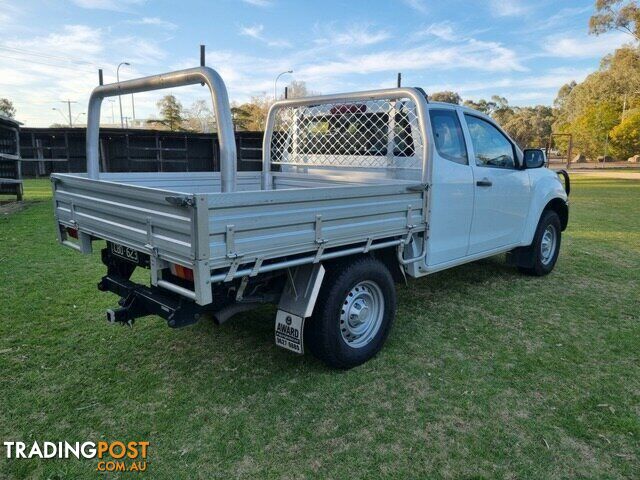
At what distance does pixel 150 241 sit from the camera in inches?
107

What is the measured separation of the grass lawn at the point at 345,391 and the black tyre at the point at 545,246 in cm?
66

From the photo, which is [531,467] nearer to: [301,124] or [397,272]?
[397,272]

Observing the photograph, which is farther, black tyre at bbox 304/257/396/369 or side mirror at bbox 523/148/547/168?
side mirror at bbox 523/148/547/168

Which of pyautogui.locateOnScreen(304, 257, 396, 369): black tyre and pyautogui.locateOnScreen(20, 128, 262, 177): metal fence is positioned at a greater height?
pyautogui.locateOnScreen(20, 128, 262, 177): metal fence

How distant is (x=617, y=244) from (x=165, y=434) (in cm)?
782

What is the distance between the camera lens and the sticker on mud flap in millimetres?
3082

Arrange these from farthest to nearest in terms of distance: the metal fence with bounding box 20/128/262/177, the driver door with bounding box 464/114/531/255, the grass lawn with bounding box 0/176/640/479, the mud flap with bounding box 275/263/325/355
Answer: the metal fence with bounding box 20/128/262/177, the driver door with bounding box 464/114/531/255, the mud flap with bounding box 275/263/325/355, the grass lawn with bounding box 0/176/640/479

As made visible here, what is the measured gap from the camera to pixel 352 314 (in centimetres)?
342

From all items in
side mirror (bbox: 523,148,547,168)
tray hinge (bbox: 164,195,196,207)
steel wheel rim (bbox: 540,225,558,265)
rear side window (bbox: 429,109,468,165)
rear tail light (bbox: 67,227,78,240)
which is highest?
rear side window (bbox: 429,109,468,165)

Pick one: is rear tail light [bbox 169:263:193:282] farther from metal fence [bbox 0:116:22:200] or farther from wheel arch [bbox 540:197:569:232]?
metal fence [bbox 0:116:22:200]

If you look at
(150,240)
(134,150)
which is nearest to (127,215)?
(150,240)

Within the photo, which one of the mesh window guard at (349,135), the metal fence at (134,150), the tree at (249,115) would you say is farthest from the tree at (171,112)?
the mesh window guard at (349,135)

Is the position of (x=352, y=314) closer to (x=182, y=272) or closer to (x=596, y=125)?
(x=182, y=272)

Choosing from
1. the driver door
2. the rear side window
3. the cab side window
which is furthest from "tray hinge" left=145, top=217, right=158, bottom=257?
the cab side window
